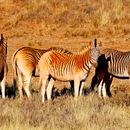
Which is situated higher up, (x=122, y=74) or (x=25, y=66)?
(x=25, y=66)

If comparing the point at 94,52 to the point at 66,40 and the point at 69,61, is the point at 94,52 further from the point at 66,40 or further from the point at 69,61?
the point at 66,40

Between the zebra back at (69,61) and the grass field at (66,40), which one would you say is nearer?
the grass field at (66,40)

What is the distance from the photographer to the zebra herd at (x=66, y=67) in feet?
42.3

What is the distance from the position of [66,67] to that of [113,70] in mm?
1661

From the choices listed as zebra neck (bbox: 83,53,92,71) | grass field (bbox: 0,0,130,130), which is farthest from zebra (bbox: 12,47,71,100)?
zebra neck (bbox: 83,53,92,71)

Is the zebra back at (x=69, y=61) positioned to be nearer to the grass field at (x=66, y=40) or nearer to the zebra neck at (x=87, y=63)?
the zebra neck at (x=87, y=63)

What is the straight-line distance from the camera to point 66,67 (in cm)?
1310

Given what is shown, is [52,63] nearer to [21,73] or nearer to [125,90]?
[21,73]

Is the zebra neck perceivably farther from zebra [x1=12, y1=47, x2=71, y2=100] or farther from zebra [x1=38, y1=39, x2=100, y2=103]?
zebra [x1=12, y1=47, x2=71, y2=100]

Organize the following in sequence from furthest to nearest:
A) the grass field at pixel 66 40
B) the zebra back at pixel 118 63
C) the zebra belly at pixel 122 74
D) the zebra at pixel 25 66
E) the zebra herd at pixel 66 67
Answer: the zebra back at pixel 118 63, the zebra belly at pixel 122 74, the zebra at pixel 25 66, the zebra herd at pixel 66 67, the grass field at pixel 66 40

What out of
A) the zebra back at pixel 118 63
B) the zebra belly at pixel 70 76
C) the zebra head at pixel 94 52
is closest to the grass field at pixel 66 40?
the zebra belly at pixel 70 76

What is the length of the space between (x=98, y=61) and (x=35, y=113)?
2876mm

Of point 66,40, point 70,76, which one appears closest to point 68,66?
point 70,76

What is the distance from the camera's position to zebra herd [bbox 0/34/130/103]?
12883mm
